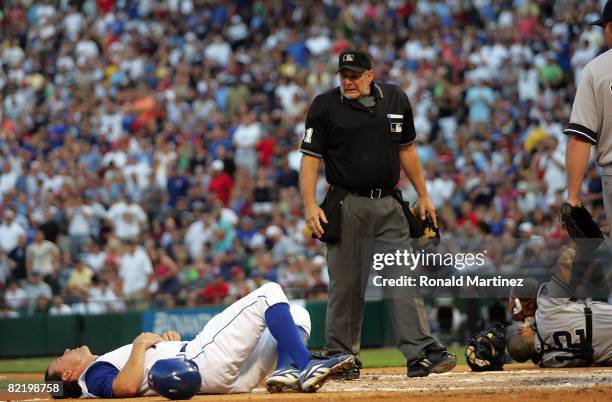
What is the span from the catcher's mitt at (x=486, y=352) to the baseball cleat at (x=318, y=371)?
2278 millimetres

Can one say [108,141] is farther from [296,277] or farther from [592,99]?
[592,99]

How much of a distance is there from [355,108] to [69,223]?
11.5 meters

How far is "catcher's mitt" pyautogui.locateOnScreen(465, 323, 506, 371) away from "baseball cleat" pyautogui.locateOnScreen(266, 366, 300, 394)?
232 cm

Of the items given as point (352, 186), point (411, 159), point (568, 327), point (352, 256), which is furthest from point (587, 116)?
point (568, 327)

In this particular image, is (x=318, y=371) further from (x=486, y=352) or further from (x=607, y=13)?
(x=607, y=13)

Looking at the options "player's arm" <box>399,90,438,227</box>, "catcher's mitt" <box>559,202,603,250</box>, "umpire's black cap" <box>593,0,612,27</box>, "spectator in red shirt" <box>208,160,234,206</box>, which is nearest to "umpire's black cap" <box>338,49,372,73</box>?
"player's arm" <box>399,90,438,227</box>

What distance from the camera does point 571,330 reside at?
29.6 ft

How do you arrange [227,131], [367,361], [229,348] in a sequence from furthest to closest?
[227,131] < [367,361] < [229,348]

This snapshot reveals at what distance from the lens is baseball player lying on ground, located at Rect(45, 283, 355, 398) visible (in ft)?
24.8

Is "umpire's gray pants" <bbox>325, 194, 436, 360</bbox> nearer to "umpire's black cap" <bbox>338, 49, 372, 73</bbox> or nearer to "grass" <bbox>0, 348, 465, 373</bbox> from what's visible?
"umpire's black cap" <bbox>338, 49, 372, 73</bbox>

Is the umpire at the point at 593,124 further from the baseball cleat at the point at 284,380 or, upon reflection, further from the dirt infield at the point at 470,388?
the baseball cleat at the point at 284,380

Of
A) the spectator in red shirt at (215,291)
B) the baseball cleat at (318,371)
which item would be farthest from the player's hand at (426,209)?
the spectator in red shirt at (215,291)

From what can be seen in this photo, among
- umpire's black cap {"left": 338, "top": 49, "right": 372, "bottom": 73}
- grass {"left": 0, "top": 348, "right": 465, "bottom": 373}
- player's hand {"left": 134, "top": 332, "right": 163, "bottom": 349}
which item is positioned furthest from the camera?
grass {"left": 0, "top": 348, "right": 465, "bottom": 373}

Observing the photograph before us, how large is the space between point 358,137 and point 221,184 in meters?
10.9
